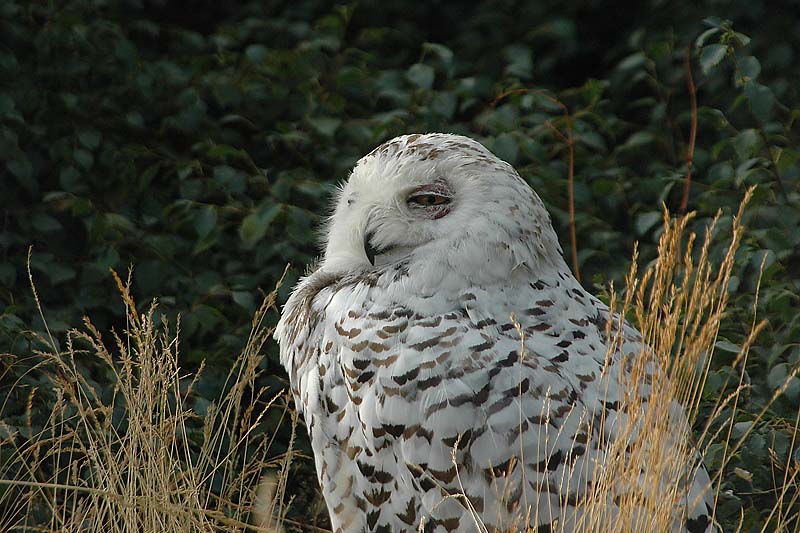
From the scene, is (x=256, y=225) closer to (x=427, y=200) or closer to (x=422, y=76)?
(x=422, y=76)

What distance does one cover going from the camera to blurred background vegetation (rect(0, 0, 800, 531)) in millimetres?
4070

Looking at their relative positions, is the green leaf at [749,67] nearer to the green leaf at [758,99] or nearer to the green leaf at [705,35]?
the green leaf at [758,99]

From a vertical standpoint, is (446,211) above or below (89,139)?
above

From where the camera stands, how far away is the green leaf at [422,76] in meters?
5.07

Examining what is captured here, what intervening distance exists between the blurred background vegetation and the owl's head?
847 millimetres

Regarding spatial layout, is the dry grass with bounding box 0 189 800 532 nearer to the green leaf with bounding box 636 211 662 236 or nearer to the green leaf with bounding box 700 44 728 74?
the green leaf with bounding box 636 211 662 236

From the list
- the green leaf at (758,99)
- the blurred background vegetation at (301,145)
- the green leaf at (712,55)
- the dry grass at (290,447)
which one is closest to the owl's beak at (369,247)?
the dry grass at (290,447)

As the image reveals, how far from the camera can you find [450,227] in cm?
301

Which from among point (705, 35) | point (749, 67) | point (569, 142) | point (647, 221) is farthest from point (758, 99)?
point (569, 142)

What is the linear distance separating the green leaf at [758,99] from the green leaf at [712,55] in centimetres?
16

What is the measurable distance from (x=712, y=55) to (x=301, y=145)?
2050 millimetres

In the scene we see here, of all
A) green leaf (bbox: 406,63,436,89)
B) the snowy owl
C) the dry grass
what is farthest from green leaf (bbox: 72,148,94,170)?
the snowy owl

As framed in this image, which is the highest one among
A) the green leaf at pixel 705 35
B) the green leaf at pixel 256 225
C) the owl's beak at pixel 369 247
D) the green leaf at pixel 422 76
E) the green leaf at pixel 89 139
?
the green leaf at pixel 705 35

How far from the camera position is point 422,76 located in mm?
5105
